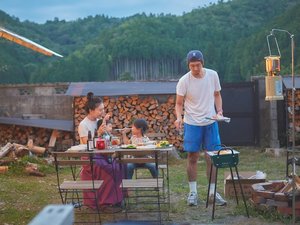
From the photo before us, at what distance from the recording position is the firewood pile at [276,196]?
5.61 meters

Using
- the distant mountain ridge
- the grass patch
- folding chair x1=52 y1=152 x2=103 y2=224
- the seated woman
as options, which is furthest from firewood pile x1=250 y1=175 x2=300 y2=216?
the distant mountain ridge

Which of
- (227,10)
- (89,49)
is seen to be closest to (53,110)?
(89,49)

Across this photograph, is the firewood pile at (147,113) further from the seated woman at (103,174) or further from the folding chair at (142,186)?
the seated woman at (103,174)

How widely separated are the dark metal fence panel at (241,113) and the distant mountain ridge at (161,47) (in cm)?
939

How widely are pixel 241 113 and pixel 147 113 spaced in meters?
1.97

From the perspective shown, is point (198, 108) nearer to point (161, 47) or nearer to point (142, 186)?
point (142, 186)

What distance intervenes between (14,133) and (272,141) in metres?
5.67

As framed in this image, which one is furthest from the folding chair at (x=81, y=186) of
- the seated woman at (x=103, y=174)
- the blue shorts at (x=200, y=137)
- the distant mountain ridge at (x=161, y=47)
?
the distant mountain ridge at (x=161, y=47)

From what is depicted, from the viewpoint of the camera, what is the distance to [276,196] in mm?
5656

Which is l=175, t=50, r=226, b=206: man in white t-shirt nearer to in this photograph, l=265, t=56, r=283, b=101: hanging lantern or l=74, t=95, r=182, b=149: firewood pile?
l=265, t=56, r=283, b=101: hanging lantern

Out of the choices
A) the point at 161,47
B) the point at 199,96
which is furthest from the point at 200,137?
the point at 161,47

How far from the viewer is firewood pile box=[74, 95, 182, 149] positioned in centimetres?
1238

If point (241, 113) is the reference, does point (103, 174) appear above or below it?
below

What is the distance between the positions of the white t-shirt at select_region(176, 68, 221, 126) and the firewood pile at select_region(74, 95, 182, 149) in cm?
587
